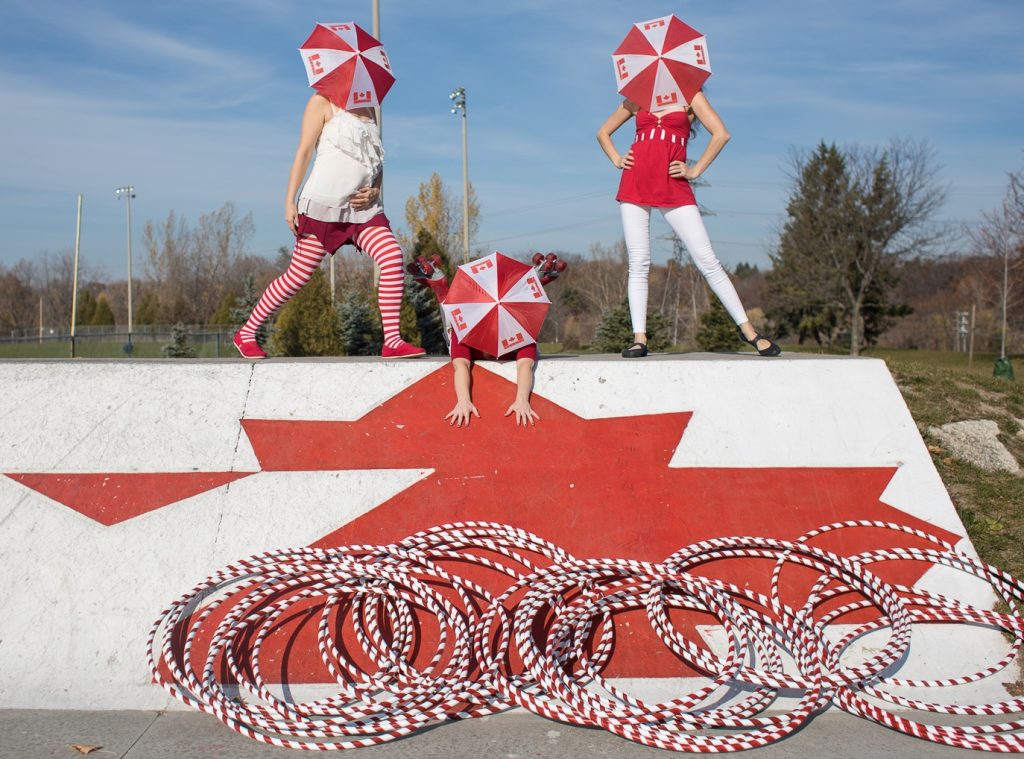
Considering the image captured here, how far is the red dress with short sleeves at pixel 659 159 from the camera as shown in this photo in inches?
219

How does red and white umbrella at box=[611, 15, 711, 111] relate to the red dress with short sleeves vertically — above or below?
above

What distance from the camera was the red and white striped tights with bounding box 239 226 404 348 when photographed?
5430 millimetres

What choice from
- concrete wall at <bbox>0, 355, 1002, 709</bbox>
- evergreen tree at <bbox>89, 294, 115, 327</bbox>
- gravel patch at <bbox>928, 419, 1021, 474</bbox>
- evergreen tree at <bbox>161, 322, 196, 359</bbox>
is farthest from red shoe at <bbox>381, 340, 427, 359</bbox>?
evergreen tree at <bbox>89, 294, 115, 327</bbox>

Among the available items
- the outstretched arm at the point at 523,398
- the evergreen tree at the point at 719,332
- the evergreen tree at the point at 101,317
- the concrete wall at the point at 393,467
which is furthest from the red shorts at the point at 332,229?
the evergreen tree at the point at 101,317

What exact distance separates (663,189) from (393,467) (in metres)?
2.59

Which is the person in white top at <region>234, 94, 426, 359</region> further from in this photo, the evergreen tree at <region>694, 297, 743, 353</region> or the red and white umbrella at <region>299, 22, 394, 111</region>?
the evergreen tree at <region>694, 297, 743, 353</region>

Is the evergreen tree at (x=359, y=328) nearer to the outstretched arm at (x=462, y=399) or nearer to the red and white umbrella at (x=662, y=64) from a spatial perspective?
the red and white umbrella at (x=662, y=64)

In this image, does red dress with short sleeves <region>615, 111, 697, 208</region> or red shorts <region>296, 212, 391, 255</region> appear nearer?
red shorts <region>296, 212, 391, 255</region>

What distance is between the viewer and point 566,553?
414 centimetres

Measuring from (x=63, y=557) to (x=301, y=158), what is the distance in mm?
2692

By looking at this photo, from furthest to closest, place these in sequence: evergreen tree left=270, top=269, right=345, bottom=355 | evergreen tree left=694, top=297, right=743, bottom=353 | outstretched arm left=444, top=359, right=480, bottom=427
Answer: evergreen tree left=694, top=297, right=743, bottom=353 → evergreen tree left=270, top=269, right=345, bottom=355 → outstretched arm left=444, top=359, right=480, bottom=427

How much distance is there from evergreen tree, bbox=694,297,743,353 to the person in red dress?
487 inches

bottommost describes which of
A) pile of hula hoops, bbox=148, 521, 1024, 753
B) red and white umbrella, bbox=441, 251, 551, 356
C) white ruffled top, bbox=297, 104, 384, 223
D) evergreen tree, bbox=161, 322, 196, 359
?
pile of hula hoops, bbox=148, 521, 1024, 753

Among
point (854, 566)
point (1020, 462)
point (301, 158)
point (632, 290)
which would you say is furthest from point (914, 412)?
point (301, 158)
